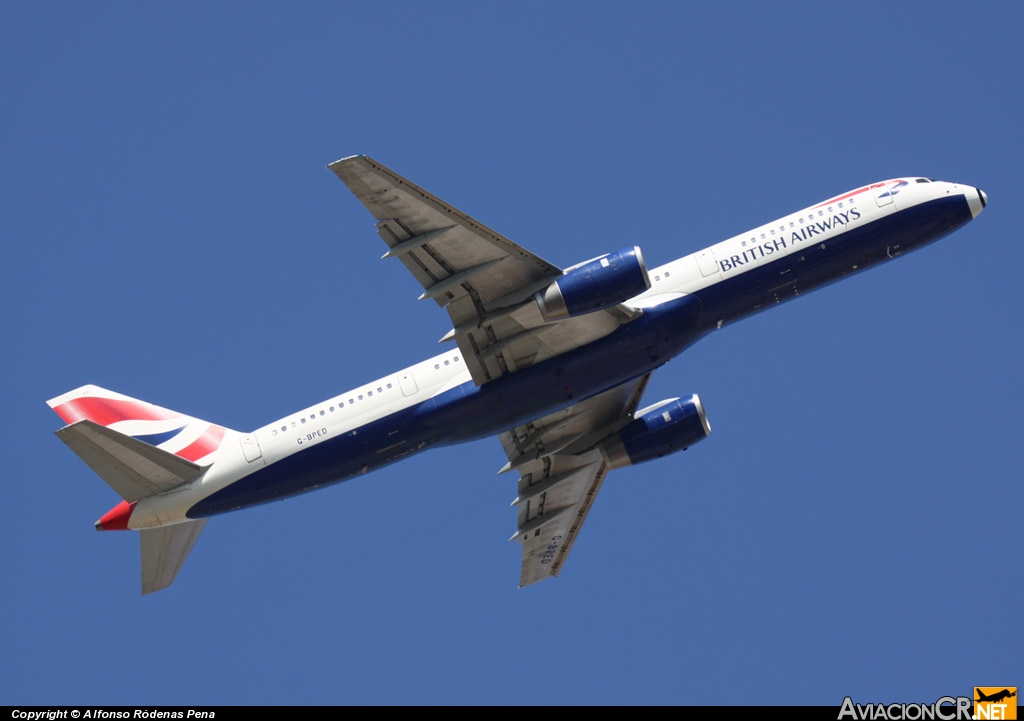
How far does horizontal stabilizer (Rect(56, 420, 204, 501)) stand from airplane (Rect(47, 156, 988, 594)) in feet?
0.17

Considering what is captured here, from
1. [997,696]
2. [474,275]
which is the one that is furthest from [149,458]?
[997,696]

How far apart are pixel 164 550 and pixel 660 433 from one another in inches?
805

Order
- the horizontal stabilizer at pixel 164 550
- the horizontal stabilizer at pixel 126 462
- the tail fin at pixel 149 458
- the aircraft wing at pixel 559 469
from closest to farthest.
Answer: the horizontal stabilizer at pixel 126 462
the tail fin at pixel 149 458
the horizontal stabilizer at pixel 164 550
the aircraft wing at pixel 559 469

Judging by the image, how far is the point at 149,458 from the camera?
45969 millimetres

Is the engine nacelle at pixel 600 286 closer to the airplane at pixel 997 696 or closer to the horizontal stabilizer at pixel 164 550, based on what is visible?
the horizontal stabilizer at pixel 164 550

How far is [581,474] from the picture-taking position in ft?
183

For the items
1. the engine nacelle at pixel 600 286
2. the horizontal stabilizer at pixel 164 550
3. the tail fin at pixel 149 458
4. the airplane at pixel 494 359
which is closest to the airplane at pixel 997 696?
the airplane at pixel 494 359

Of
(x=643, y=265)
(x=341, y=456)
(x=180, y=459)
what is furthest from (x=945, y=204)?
(x=180, y=459)

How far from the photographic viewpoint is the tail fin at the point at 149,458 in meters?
45.9

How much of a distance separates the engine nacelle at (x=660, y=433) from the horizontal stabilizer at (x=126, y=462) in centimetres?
1741

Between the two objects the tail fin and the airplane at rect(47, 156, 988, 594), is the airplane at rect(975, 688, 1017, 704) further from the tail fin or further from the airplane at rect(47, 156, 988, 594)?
the tail fin

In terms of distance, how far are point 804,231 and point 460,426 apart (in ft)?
48.3

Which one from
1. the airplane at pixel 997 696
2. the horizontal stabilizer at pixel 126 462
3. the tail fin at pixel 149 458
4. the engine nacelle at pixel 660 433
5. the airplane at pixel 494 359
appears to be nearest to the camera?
the airplane at pixel 997 696

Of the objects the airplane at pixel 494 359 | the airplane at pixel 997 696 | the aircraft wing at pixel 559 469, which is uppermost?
the airplane at pixel 494 359
